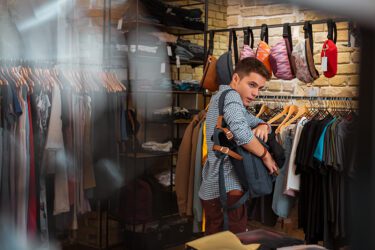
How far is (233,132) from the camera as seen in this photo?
2.04 meters

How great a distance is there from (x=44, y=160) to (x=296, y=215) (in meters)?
1.43

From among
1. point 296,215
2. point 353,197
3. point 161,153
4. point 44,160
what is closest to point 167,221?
point 161,153

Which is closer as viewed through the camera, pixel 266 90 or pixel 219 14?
pixel 266 90

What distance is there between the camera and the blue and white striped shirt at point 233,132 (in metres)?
2.02

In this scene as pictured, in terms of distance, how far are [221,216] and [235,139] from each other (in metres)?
0.40

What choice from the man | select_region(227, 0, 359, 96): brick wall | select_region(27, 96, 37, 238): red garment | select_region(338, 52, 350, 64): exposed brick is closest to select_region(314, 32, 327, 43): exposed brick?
select_region(227, 0, 359, 96): brick wall

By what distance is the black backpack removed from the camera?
2.05 m

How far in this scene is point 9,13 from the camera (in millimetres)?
2426

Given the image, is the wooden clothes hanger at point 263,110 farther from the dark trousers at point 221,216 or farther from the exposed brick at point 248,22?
the dark trousers at point 221,216

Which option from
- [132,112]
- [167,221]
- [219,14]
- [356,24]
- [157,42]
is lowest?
[167,221]

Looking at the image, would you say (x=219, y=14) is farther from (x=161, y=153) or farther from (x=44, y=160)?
(x=44, y=160)

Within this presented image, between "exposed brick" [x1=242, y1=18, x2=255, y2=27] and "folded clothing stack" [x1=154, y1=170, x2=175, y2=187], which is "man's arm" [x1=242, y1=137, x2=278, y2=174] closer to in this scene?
"folded clothing stack" [x1=154, y1=170, x2=175, y2=187]

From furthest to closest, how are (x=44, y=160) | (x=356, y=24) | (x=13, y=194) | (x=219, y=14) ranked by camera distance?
1. (x=219, y=14)
2. (x=44, y=160)
3. (x=13, y=194)
4. (x=356, y=24)

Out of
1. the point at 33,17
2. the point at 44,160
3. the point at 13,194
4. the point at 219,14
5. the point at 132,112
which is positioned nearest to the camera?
the point at 13,194
